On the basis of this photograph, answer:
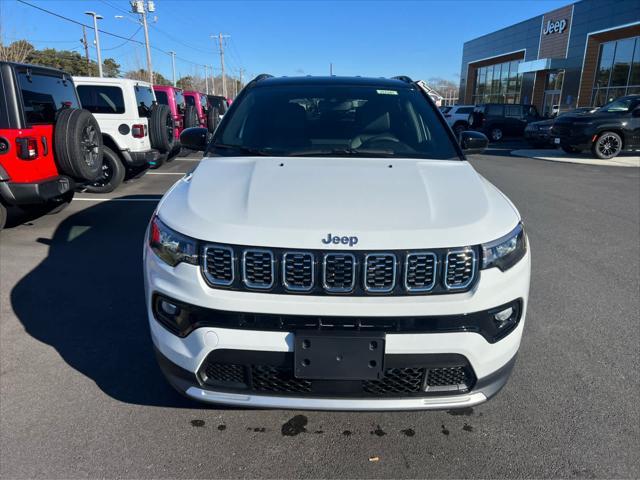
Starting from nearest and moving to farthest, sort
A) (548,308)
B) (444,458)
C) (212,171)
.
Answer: (444,458), (212,171), (548,308)

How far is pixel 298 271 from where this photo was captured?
1.98 metres

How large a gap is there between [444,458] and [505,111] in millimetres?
23368

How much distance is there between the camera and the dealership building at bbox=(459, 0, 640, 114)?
2612 cm

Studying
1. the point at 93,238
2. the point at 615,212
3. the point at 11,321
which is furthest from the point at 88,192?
the point at 615,212

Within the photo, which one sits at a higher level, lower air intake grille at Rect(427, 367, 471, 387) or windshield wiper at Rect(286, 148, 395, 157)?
windshield wiper at Rect(286, 148, 395, 157)

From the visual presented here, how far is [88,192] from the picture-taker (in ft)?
29.1

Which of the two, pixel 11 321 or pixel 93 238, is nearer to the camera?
pixel 11 321

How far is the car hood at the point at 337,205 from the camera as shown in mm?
1984

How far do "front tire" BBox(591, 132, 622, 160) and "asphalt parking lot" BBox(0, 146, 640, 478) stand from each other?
11959 mm

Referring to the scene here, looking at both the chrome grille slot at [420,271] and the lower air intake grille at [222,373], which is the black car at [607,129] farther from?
the lower air intake grille at [222,373]

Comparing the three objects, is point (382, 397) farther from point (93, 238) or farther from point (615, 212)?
point (615, 212)

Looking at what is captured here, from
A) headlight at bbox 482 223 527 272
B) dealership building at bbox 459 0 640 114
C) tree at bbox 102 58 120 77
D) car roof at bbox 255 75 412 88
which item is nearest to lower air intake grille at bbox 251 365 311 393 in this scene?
headlight at bbox 482 223 527 272

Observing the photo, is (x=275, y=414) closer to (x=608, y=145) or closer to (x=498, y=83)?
(x=608, y=145)

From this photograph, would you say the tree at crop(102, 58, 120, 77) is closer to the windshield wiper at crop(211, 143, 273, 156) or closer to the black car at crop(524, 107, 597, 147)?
the black car at crop(524, 107, 597, 147)
